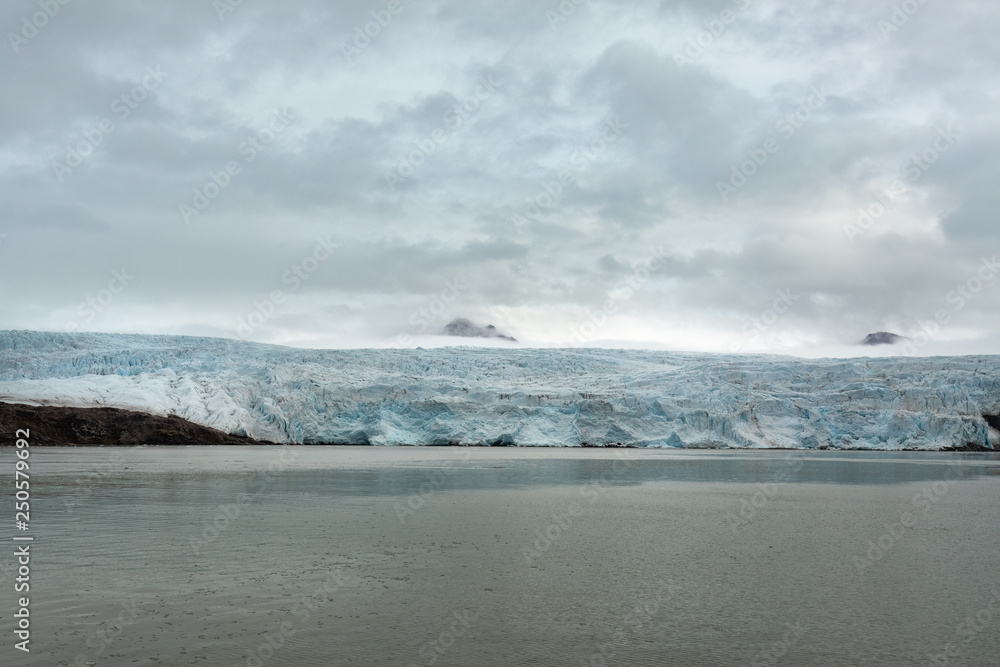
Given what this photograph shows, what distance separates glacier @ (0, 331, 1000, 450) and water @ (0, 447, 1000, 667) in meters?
26.4

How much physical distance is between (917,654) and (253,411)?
133 ft

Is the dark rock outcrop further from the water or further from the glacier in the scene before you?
the water

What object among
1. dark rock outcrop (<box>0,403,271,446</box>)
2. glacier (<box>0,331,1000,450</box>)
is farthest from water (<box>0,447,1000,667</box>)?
glacier (<box>0,331,1000,450</box>)

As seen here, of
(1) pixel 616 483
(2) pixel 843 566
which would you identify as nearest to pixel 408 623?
(2) pixel 843 566

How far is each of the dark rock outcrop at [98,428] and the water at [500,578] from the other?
25.2m

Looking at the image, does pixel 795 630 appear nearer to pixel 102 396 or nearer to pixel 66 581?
pixel 66 581

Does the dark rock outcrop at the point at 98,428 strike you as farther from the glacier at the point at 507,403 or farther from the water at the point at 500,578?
the water at the point at 500,578

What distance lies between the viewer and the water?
605 cm

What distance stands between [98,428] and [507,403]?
851 inches

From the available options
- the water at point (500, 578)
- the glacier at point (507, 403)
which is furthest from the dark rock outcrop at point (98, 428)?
the water at point (500, 578)

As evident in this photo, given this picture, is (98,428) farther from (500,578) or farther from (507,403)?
(500,578)

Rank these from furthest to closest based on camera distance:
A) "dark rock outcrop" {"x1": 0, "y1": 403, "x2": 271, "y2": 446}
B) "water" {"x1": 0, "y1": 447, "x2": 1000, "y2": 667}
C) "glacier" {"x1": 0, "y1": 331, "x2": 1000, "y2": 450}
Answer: "glacier" {"x1": 0, "y1": 331, "x2": 1000, "y2": 450}
"dark rock outcrop" {"x1": 0, "y1": 403, "x2": 271, "y2": 446}
"water" {"x1": 0, "y1": 447, "x2": 1000, "y2": 667}

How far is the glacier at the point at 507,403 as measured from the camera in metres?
42.3

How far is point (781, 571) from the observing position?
30.0 ft
